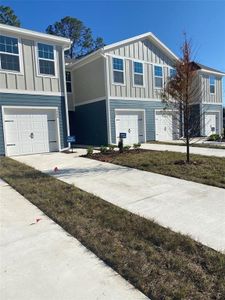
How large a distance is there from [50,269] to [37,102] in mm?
10143

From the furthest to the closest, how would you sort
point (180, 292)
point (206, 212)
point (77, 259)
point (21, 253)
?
point (206, 212) < point (21, 253) < point (77, 259) < point (180, 292)

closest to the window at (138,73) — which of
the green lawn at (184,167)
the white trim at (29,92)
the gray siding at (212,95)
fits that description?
the white trim at (29,92)

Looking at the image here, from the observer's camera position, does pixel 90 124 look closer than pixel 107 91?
No

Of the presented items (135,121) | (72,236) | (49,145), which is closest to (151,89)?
(135,121)

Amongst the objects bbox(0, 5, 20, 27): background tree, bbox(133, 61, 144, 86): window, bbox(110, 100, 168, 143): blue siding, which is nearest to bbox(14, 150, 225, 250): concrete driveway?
bbox(110, 100, 168, 143): blue siding

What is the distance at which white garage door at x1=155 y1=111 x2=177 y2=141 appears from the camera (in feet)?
54.9

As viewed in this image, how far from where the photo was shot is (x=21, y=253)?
2.97 metres

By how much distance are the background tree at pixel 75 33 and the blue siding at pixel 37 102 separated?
25.5 metres

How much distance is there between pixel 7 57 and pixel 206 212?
34.3 feet

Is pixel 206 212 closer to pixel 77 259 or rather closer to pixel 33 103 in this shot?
pixel 77 259

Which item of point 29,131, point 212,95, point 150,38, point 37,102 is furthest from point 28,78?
point 212,95

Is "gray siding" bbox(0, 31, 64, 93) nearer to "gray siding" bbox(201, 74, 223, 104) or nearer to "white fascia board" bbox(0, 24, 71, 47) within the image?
"white fascia board" bbox(0, 24, 71, 47)

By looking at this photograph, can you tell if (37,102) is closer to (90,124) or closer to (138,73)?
(90,124)

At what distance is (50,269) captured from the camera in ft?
8.60
